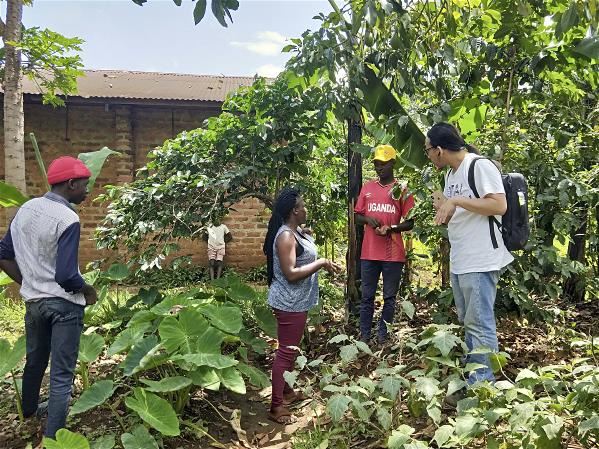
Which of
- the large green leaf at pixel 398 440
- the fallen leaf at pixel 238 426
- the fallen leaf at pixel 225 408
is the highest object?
the large green leaf at pixel 398 440

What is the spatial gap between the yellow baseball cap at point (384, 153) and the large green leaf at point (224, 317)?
164cm

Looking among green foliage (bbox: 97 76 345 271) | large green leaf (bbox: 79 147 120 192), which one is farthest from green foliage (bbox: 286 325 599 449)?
large green leaf (bbox: 79 147 120 192)

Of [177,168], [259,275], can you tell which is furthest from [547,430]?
[259,275]

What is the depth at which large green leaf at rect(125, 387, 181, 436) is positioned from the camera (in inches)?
114

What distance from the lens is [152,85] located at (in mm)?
10078

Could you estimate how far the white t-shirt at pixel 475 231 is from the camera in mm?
2939

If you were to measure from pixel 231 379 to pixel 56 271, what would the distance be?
51.2 inches

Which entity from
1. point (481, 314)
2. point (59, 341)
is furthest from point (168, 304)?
point (481, 314)

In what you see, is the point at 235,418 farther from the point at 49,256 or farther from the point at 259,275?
the point at 259,275

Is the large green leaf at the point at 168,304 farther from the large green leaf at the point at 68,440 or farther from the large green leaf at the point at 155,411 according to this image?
the large green leaf at the point at 68,440

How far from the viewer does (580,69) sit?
407 centimetres

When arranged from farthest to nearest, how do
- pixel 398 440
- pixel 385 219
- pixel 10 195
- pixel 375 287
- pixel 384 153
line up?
pixel 375 287 → pixel 385 219 → pixel 384 153 → pixel 10 195 → pixel 398 440

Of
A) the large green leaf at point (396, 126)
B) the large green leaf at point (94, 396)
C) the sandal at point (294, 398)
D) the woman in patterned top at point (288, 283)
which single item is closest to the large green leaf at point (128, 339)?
the large green leaf at point (94, 396)

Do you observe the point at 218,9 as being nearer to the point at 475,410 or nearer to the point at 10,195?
the point at 475,410
